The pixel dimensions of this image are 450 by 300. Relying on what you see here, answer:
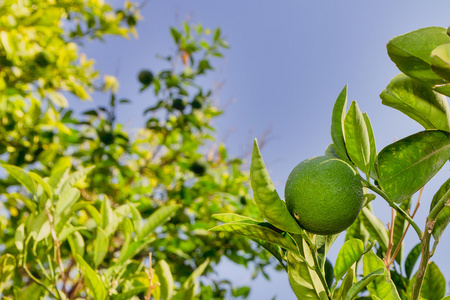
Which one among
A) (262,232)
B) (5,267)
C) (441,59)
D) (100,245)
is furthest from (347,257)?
(5,267)

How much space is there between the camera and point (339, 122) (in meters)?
0.72

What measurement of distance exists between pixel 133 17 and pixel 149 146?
1333 mm

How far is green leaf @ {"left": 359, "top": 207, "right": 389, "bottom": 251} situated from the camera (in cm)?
110

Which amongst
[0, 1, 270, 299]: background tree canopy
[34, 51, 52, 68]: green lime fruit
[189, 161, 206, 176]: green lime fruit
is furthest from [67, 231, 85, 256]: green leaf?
[34, 51, 52, 68]: green lime fruit

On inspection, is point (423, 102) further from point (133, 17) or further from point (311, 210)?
point (133, 17)

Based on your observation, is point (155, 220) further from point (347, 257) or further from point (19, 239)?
point (347, 257)

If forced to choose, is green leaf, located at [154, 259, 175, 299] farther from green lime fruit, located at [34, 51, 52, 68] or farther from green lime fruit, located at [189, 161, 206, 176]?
green lime fruit, located at [34, 51, 52, 68]

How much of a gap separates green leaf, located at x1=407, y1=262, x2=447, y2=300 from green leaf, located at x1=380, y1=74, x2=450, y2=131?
59 cm

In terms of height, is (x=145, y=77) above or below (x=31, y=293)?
above

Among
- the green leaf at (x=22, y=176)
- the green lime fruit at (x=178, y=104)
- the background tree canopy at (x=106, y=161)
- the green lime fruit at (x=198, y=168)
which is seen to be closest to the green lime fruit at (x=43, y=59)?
the background tree canopy at (x=106, y=161)

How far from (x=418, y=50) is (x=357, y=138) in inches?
7.4

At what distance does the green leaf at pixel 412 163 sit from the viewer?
743 millimetres

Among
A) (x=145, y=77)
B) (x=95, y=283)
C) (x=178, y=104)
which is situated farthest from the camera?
(x=145, y=77)

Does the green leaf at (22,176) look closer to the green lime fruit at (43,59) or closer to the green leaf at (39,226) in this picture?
the green leaf at (39,226)
